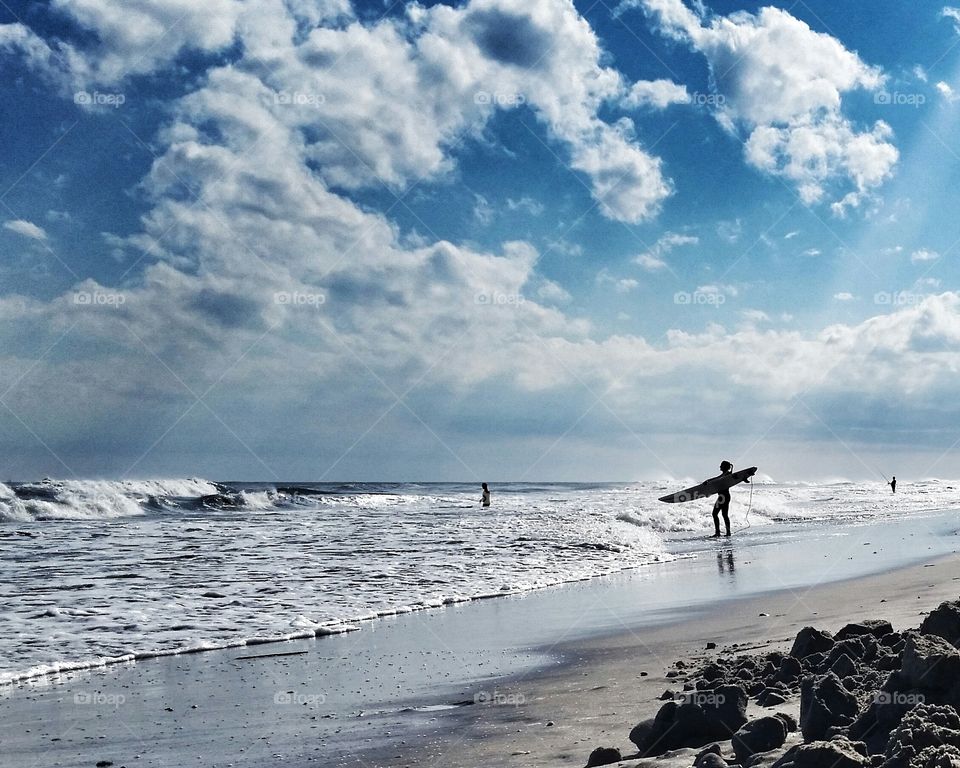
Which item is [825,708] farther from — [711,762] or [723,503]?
[723,503]

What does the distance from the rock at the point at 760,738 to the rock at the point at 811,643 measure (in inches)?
75.1

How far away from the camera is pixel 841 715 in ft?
12.0

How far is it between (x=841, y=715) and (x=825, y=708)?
0.24ft

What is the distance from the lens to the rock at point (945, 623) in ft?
16.4

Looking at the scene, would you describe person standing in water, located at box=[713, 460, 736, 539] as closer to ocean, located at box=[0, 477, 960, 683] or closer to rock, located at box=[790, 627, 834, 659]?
ocean, located at box=[0, 477, 960, 683]

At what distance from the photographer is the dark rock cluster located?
2992 millimetres

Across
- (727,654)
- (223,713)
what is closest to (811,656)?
(727,654)

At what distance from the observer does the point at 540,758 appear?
173 inches

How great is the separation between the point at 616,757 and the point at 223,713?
322 cm

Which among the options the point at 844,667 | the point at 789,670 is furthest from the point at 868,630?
the point at 844,667

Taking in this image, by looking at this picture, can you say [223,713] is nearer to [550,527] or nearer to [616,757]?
[616,757]

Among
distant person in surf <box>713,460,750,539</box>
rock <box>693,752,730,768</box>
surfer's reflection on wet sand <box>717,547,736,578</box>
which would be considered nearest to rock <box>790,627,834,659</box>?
rock <box>693,752,730,768</box>

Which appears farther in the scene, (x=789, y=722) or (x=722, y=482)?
(x=722, y=482)

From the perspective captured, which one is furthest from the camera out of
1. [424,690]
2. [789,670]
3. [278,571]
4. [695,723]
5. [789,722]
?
[278,571]
